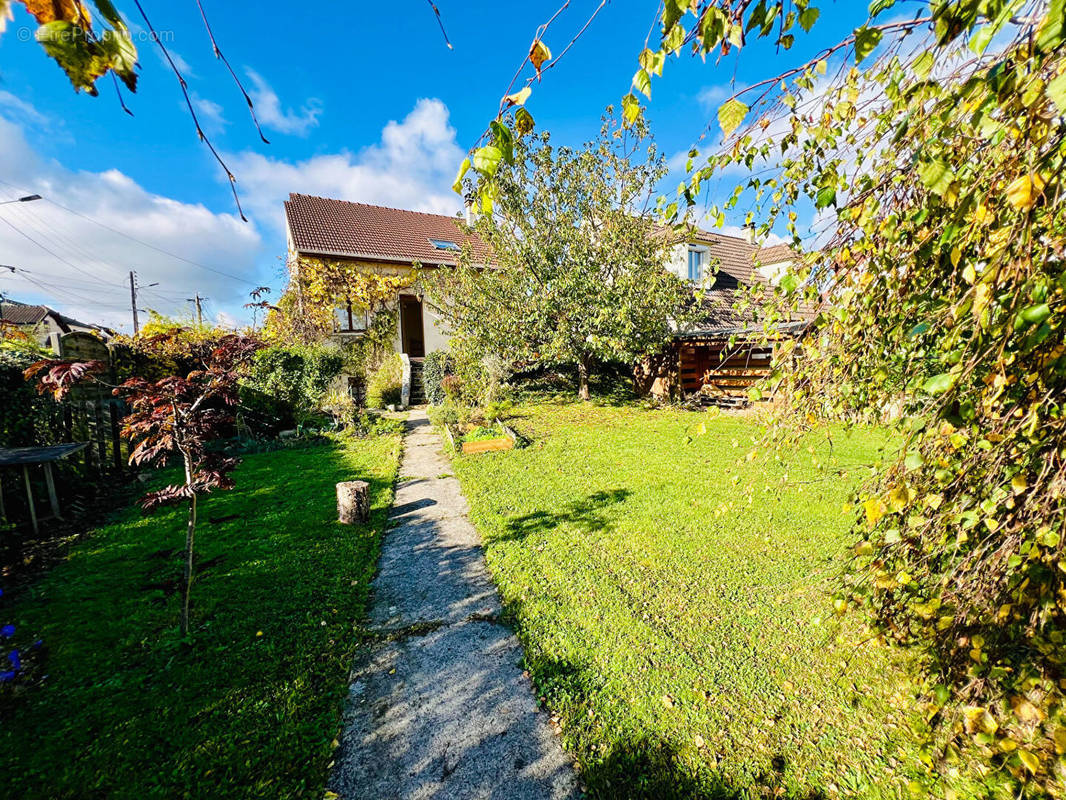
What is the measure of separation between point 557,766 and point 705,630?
163cm

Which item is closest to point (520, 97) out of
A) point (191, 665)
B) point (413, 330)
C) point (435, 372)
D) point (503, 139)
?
point (503, 139)

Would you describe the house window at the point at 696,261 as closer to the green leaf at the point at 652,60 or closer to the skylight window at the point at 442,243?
the skylight window at the point at 442,243

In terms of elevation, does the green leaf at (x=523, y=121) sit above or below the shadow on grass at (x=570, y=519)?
above

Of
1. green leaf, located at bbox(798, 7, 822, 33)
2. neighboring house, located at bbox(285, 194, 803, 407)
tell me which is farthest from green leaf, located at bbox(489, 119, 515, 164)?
neighboring house, located at bbox(285, 194, 803, 407)

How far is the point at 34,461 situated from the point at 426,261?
47.6ft

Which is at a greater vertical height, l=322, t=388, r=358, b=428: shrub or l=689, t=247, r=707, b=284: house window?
l=689, t=247, r=707, b=284: house window

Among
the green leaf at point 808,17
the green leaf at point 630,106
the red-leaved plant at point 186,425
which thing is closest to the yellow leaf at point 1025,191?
the green leaf at point 808,17

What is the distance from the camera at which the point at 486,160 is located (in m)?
1.22

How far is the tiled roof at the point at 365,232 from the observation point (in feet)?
53.1

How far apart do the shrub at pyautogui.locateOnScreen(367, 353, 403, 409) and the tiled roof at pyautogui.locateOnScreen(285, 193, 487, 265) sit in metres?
4.90

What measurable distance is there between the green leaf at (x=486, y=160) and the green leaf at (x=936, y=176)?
3.72ft

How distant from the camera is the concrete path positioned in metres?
2.21

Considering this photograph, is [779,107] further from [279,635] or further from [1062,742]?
[279,635]

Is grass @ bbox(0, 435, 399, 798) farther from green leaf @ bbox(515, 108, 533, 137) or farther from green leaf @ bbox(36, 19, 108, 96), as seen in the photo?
green leaf @ bbox(515, 108, 533, 137)
